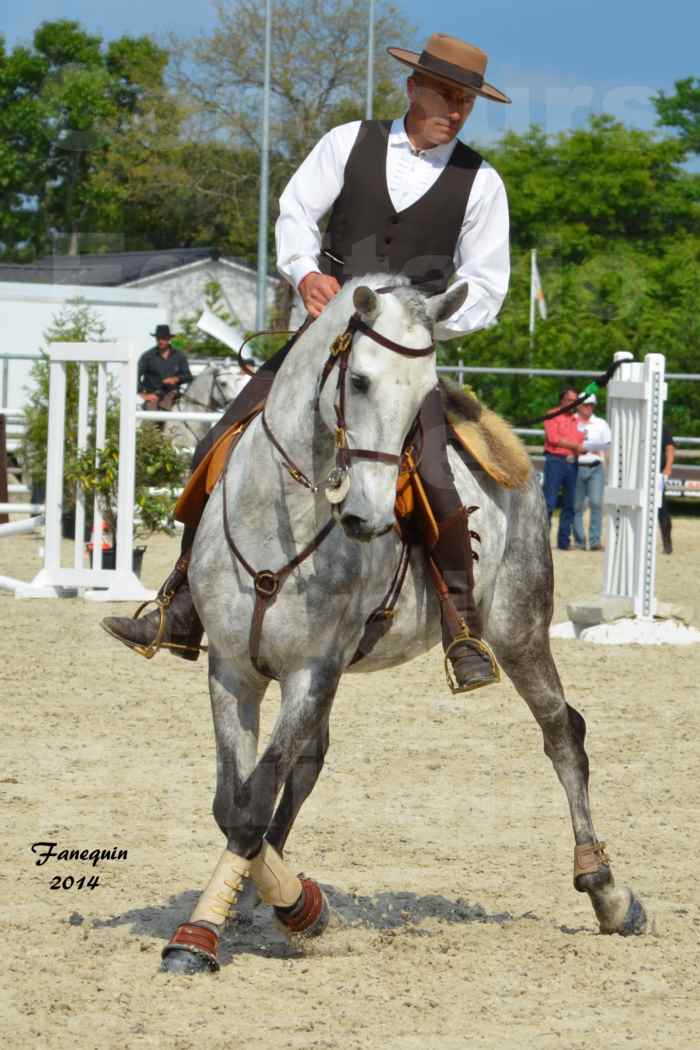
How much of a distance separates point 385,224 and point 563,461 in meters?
13.9

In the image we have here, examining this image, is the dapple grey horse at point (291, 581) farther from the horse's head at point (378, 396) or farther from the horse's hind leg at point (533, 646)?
the horse's hind leg at point (533, 646)

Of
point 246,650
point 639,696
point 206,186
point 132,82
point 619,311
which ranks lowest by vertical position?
point 639,696

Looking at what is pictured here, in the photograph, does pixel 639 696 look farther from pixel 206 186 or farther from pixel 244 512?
pixel 206 186

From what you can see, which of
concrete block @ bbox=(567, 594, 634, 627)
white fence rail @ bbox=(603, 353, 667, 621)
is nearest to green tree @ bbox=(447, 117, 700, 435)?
white fence rail @ bbox=(603, 353, 667, 621)

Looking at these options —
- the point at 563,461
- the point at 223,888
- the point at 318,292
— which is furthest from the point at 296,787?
the point at 563,461

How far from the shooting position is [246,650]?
14.3 feet

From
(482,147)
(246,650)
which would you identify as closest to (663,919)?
(246,650)

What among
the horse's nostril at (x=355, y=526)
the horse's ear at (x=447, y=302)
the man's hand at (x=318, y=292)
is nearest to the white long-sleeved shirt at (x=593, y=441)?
the man's hand at (x=318, y=292)

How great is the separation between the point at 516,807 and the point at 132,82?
28621 mm

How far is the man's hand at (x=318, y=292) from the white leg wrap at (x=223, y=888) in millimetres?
1632

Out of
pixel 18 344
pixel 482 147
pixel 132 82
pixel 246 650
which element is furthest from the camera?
pixel 482 147

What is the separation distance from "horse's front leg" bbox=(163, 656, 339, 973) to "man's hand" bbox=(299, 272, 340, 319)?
1093 mm

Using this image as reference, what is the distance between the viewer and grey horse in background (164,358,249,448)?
17.4m

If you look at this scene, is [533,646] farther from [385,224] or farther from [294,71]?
[294,71]
